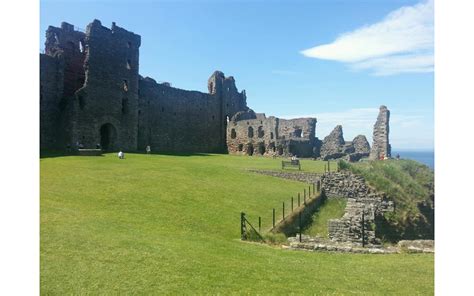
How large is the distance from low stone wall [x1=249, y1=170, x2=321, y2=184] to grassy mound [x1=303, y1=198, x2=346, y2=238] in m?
3.21

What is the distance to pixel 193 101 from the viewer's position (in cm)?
5712

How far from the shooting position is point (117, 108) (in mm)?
41594

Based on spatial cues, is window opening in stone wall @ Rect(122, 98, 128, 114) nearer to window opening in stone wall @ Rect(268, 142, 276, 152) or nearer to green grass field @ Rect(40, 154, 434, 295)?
window opening in stone wall @ Rect(268, 142, 276, 152)

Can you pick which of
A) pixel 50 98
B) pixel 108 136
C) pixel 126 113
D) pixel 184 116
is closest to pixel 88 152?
pixel 108 136

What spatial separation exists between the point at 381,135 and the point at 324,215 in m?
22.0

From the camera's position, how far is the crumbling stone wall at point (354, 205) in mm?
16812

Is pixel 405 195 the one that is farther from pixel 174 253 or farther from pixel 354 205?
pixel 174 253

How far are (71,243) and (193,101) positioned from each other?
4758 cm

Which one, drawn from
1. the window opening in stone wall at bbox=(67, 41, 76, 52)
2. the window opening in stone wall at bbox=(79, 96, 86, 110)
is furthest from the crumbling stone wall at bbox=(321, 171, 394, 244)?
the window opening in stone wall at bbox=(67, 41, 76, 52)

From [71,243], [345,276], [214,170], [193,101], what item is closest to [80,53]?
[193,101]

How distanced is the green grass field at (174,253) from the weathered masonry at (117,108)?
20053mm

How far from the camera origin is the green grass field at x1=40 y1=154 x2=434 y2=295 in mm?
8758

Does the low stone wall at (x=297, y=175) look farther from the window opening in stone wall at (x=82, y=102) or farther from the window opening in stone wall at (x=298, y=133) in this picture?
the window opening in stone wall at (x=298, y=133)
